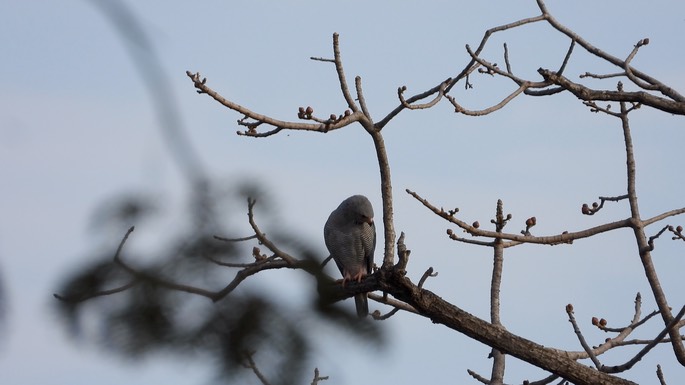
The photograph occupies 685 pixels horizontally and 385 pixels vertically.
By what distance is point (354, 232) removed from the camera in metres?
8.84

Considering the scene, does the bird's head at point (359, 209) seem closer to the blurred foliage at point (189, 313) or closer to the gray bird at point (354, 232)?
the gray bird at point (354, 232)

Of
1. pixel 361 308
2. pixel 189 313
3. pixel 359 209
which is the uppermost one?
pixel 359 209

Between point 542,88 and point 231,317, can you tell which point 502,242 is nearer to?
point 542,88

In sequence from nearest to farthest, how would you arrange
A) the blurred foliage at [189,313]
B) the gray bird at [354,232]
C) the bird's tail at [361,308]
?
the blurred foliage at [189,313] → the bird's tail at [361,308] → the gray bird at [354,232]

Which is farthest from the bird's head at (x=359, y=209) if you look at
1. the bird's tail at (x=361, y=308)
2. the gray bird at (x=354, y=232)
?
the bird's tail at (x=361, y=308)

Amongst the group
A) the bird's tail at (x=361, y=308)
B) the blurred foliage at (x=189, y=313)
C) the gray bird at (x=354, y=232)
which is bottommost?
the blurred foliage at (x=189, y=313)

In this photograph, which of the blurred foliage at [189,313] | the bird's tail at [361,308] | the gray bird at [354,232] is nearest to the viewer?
the blurred foliage at [189,313]

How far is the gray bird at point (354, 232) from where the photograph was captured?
8.63m

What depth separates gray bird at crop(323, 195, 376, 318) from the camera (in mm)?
8633

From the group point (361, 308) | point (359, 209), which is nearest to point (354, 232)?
point (359, 209)

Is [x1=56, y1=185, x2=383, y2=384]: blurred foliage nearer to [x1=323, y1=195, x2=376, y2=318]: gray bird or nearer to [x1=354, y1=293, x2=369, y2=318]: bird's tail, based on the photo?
[x1=354, y1=293, x2=369, y2=318]: bird's tail

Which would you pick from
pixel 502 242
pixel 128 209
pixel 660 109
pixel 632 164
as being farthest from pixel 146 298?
pixel 632 164

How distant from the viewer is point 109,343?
1235 mm

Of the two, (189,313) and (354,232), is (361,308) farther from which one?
(354,232)
